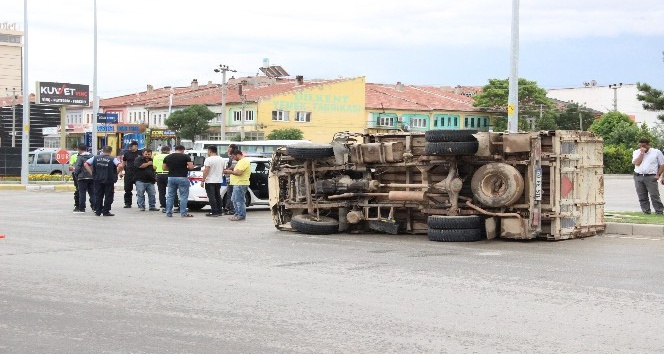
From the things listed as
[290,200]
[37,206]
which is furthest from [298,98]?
[290,200]

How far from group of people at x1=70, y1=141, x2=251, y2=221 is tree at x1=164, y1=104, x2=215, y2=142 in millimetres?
53874

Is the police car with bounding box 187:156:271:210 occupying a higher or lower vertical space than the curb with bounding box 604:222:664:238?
higher

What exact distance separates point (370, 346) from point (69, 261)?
21.3 feet

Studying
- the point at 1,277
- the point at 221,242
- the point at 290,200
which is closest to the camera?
the point at 1,277

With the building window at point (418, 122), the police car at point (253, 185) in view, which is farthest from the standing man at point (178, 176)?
the building window at point (418, 122)

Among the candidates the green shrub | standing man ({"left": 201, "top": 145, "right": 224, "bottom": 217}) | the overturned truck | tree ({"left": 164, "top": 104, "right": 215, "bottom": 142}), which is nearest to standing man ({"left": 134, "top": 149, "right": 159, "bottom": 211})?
standing man ({"left": 201, "top": 145, "right": 224, "bottom": 217})

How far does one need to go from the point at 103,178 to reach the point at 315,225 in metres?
7.46

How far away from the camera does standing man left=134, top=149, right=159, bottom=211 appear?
23.3 m

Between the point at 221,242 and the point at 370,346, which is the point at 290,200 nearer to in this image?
the point at 221,242

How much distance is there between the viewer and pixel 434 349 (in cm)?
668

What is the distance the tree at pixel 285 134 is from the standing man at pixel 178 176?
53232 millimetres

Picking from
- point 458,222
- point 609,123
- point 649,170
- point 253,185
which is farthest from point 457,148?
point 609,123

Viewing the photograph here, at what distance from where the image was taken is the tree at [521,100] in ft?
302

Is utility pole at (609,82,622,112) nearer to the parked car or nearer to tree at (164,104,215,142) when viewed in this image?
tree at (164,104,215,142)
